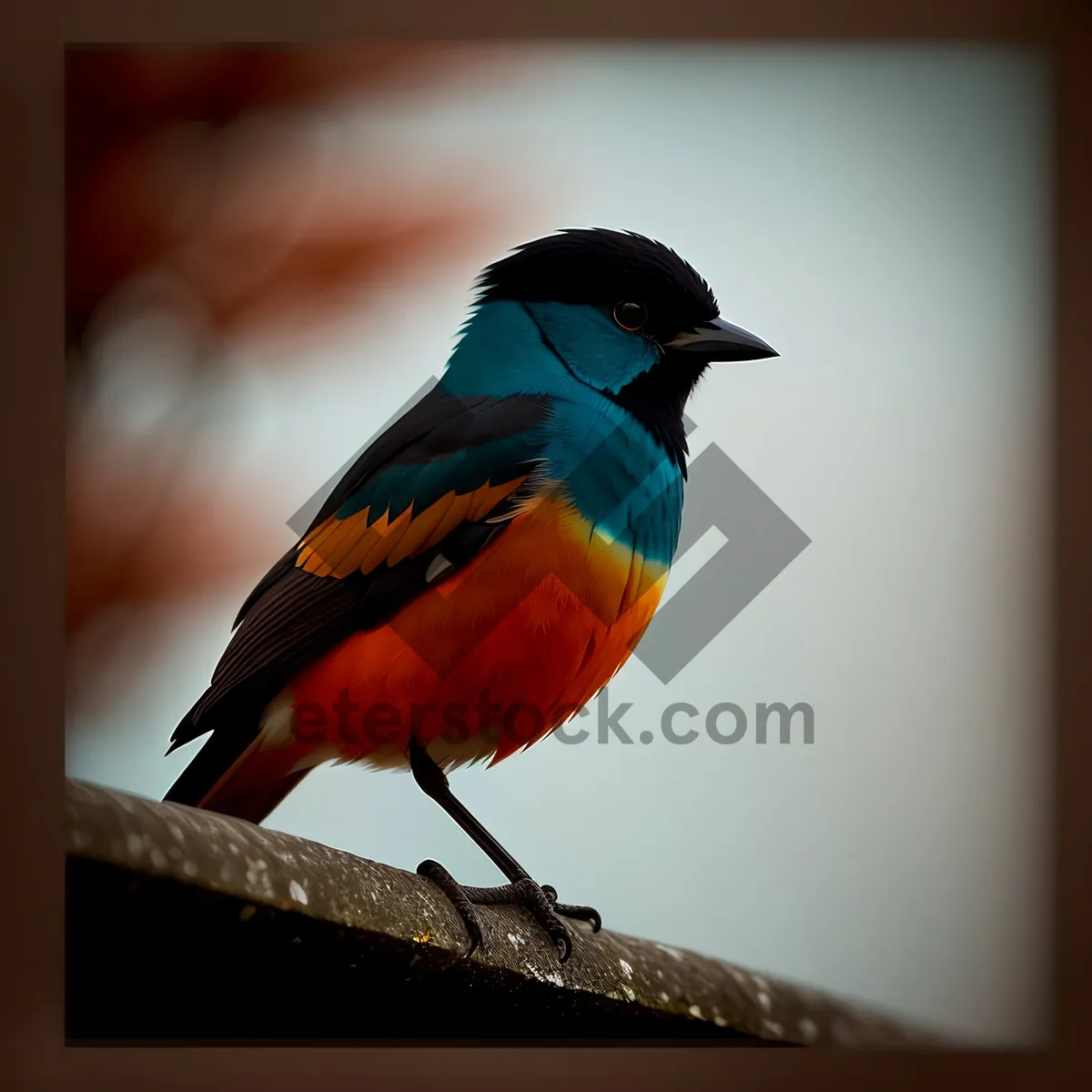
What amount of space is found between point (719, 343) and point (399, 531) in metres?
0.53

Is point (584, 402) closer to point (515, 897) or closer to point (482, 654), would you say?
point (482, 654)

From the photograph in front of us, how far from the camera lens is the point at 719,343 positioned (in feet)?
5.21

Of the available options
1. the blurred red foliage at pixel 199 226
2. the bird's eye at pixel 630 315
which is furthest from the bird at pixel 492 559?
the blurred red foliage at pixel 199 226

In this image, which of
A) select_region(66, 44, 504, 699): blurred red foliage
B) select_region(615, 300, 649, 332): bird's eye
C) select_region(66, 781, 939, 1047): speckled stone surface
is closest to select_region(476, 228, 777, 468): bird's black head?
select_region(615, 300, 649, 332): bird's eye

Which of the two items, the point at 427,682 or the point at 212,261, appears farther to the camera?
the point at 212,261

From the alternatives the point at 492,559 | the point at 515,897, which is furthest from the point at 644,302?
the point at 515,897

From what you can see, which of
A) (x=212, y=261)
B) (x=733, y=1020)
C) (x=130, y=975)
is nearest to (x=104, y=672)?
(x=130, y=975)

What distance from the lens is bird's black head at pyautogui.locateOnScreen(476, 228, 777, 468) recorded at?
5.15ft

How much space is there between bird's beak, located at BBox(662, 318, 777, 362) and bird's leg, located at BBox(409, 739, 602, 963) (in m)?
0.69

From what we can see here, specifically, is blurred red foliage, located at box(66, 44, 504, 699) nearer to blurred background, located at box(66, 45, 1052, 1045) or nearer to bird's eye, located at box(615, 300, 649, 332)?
blurred background, located at box(66, 45, 1052, 1045)

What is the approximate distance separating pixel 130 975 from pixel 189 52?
1.37 m

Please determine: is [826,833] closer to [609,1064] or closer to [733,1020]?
[733,1020]

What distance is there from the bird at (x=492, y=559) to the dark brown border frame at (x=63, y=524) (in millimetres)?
270

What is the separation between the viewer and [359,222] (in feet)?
5.32
